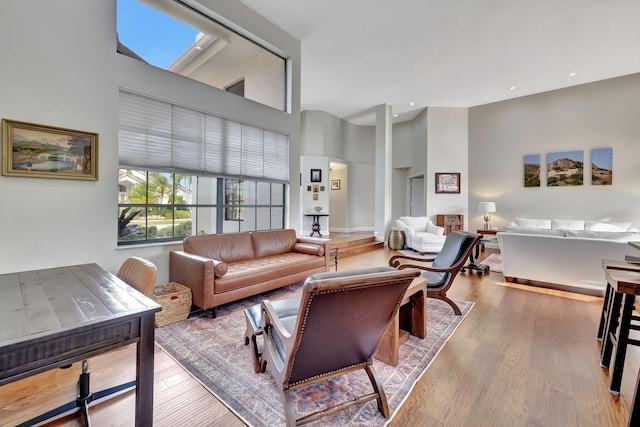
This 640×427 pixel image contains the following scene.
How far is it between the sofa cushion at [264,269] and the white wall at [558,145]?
19.3ft

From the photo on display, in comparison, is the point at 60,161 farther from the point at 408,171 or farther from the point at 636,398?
the point at 408,171

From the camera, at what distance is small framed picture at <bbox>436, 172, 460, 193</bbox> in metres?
7.72

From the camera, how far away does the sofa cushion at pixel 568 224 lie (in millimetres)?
5970

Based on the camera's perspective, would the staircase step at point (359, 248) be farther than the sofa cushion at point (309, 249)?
Yes

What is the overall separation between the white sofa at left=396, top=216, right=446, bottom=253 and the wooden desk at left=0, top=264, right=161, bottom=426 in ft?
19.2

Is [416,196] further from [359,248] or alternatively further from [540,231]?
[540,231]

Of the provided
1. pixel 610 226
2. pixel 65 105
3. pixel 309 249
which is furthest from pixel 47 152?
pixel 610 226

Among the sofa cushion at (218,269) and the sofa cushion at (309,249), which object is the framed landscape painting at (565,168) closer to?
the sofa cushion at (309,249)

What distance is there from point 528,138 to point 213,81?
291 inches

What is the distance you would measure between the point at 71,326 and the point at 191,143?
2.84 meters

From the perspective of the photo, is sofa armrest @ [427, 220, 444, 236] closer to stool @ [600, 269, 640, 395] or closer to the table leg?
stool @ [600, 269, 640, 395]

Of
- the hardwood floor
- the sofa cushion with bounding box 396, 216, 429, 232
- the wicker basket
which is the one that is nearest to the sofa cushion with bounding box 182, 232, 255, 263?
the wicker basket

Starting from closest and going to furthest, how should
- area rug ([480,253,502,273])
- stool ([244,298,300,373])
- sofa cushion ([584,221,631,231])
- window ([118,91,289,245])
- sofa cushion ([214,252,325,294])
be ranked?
stool ([244,298,300,373])
sofa cushion ([214,252,325,294])
window ([118,91,289,245])
area rug ([480,253,502,273])
sofa cushion ([584,221,631,231])

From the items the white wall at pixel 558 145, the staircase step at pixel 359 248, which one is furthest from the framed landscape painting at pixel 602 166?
the staircase step at pixel 359 248
